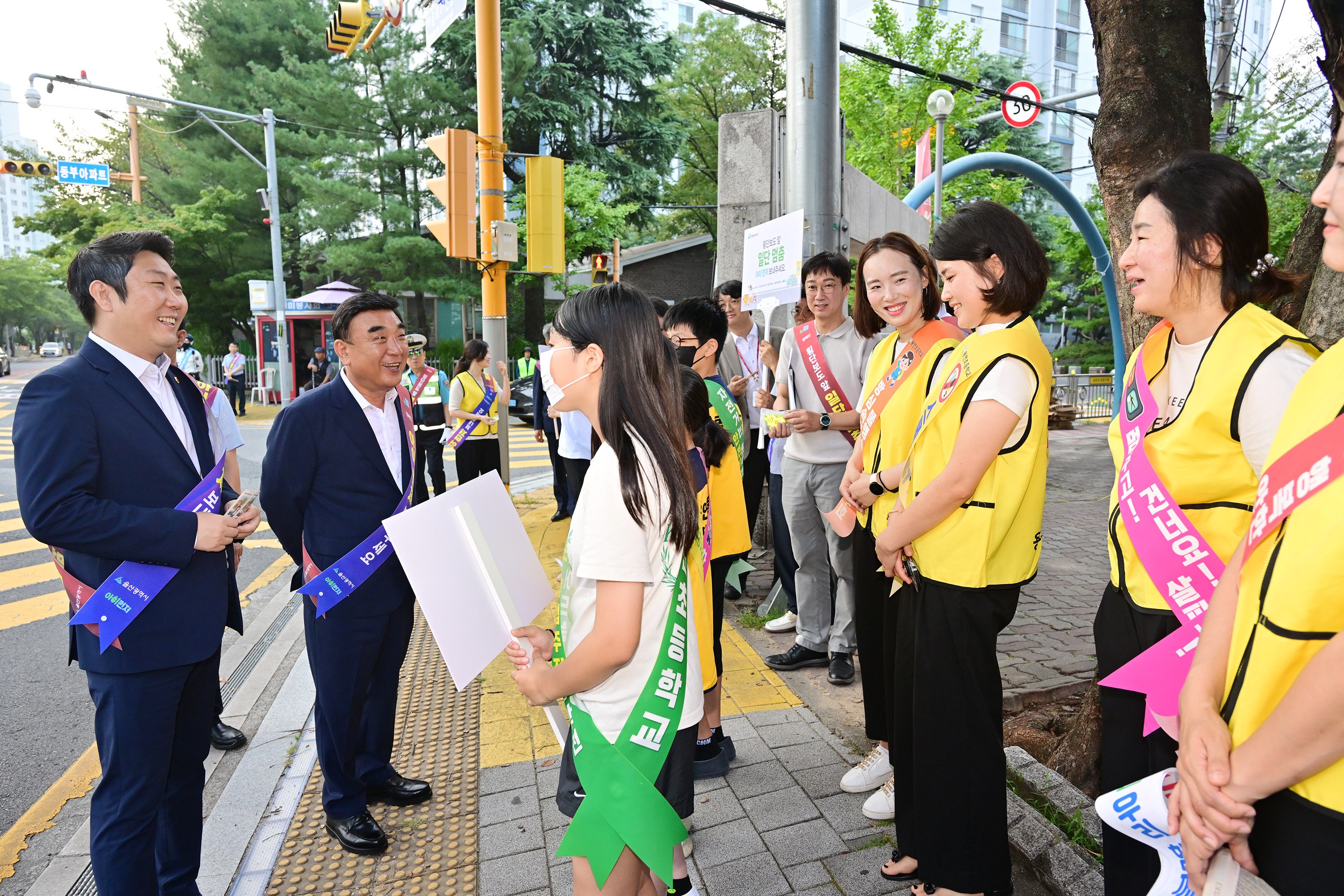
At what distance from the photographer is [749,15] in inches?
338

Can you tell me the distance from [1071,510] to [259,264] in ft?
91.5

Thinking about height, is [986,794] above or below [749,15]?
below

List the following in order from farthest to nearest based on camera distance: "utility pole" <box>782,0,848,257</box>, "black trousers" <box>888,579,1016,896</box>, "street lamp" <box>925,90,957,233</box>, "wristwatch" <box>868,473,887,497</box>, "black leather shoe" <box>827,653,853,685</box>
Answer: "street lamp" <box>925,90,957,233</box>, "utility pole" <box>782,0,848,257</box>, "black leather shoe" <box>827,653,853,685</box>, "wristwatch" <box>868,473,887,497</box>, "black trousers" <box>888,579,1016,896</box>

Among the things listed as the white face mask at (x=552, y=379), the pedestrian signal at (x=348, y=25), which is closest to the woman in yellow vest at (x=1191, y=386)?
the white face mask at (x=552, y=379)

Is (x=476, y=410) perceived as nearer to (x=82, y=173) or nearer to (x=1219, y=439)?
(x=1219, y=439)

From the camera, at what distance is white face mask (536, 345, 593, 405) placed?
5.88ft

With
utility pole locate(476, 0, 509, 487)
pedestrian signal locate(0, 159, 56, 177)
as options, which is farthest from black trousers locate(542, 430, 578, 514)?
pedestrian signal locate(0, 159, 56, 177)

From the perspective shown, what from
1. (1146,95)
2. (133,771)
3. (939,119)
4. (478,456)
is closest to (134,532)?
(133,771)

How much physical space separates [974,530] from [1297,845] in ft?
3.79

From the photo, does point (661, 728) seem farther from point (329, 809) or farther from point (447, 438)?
point (447, 438)

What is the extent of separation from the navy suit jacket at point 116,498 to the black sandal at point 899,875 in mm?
2237

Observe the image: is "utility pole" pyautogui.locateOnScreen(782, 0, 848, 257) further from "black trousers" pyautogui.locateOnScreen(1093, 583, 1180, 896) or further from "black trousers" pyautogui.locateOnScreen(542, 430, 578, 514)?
"black trousers" pyautogui.locateOnScreen(542, 430, 578, 514)

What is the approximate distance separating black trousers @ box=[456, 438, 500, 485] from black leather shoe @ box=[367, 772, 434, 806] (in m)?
5.10

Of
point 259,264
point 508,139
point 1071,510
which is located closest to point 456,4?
point 1071,510
